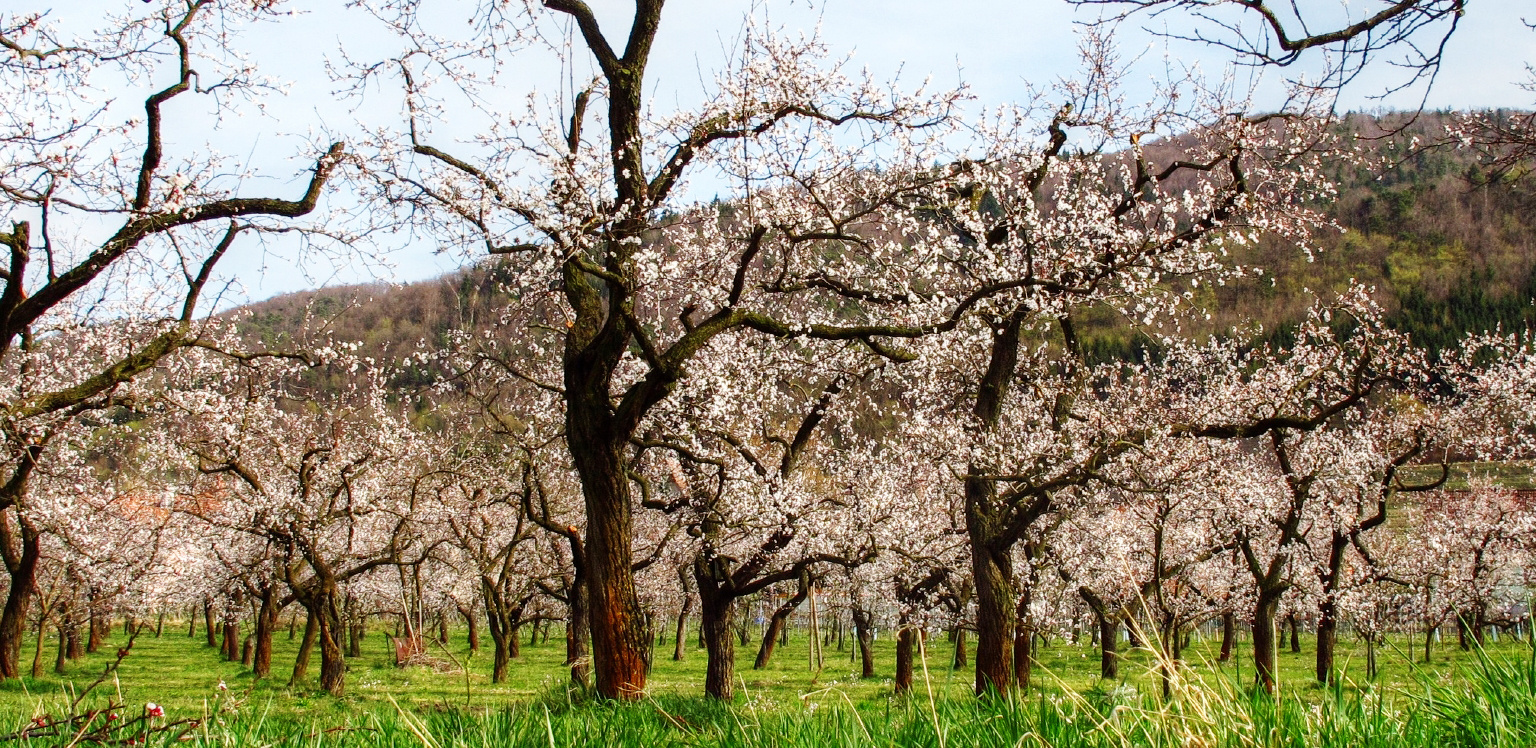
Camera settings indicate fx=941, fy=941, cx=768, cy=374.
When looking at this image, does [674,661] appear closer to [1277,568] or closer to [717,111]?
[1277,568]

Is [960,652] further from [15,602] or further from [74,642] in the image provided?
[74,642]

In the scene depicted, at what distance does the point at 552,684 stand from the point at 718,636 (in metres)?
7.69

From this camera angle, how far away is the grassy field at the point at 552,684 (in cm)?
331

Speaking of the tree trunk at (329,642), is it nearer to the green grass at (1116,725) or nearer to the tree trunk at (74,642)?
the green grass at (1116,725)

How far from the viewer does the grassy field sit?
3312 millimetres

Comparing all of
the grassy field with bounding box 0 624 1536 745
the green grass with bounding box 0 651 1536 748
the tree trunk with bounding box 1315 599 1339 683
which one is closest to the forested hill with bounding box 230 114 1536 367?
the grassy field with bounding box 0 624 1536 745

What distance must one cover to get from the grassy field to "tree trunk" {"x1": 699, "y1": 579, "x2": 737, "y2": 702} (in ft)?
1.32

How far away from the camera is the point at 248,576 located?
25906 mm

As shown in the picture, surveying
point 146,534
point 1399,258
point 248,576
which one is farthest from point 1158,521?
point 1399,258

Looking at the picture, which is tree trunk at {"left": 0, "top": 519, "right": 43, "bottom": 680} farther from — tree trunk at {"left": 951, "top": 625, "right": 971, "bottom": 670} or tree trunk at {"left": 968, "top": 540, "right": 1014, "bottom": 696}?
tree trunk at {"left": 951, "top": 625, "right": 971, "bottom": 670}

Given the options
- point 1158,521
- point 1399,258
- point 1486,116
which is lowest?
point 1158,521

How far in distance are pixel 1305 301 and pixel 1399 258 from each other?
2191 centimetres

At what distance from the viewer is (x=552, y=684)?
24.1ft

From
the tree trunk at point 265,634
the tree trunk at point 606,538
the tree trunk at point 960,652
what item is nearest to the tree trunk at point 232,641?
the tree trunk at point 265,634
